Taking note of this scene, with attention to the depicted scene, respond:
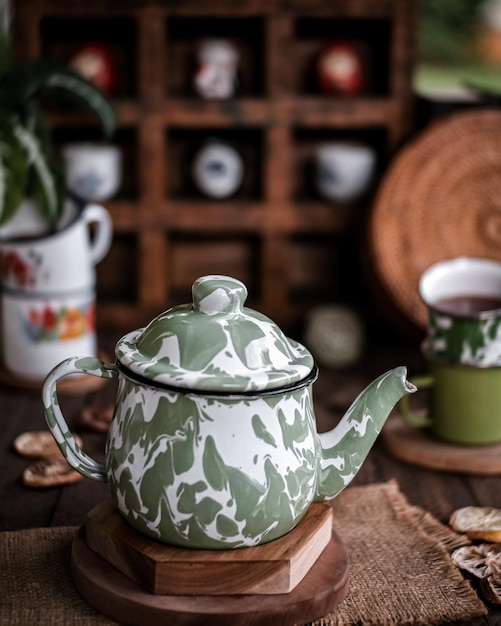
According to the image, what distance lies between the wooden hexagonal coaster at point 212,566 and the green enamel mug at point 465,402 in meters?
0.49

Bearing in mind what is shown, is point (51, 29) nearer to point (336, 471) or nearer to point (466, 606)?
point (336, 471)

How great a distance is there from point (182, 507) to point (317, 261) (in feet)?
4.50

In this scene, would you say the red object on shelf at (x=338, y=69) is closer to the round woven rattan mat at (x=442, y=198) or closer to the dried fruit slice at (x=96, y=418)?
the round woven rattan mat at (x=442, y=198)

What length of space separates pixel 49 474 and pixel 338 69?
3.77 feet

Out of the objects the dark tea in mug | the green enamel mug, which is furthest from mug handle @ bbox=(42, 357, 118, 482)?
the dark tea in mug

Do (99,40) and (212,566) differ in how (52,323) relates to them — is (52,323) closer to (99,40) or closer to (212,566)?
(99,40)

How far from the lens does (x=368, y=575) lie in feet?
3.16

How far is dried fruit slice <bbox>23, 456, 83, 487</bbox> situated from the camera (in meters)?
1.23

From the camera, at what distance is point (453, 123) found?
6.28 feet

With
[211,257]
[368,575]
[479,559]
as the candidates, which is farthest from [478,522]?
[211,257]

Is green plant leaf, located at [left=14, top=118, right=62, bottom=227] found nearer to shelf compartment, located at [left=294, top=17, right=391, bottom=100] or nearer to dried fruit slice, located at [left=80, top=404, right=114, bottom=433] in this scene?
dried fruit slice, located at [left=80, top=404, right=114, bottom=433]

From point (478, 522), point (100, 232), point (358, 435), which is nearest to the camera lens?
point (358, 435)

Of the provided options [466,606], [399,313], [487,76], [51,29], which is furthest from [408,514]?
[487,76]

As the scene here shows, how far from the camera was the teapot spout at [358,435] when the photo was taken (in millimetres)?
926
